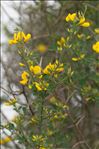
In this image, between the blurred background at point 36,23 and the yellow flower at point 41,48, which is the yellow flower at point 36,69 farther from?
the yellow flower at point 41,48

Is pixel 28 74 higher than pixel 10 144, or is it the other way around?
pixel 10 144

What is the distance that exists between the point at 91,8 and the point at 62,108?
77 cm

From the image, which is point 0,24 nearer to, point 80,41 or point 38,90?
point 80,41

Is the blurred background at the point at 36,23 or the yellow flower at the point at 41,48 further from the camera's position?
the yellow flower at the point at 41,48

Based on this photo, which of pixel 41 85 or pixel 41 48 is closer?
pixel 41 85

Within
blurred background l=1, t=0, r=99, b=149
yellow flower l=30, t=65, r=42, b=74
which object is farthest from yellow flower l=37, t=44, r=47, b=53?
yellow flower l=30, t=65, r=42, b=74

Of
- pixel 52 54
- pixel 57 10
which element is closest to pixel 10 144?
pixel 52 54

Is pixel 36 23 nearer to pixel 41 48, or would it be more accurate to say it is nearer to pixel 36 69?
pixel 41 48

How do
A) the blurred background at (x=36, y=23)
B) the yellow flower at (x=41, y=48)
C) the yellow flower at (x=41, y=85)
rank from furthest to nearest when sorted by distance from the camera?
the yellow flower at (x=41, y=48) < the blurred background at (x=36, y=23) < the yellow flower at (x=41, y=85)

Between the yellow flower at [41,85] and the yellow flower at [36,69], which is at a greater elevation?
the yellow flower at [36,69]

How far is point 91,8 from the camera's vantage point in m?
2.12

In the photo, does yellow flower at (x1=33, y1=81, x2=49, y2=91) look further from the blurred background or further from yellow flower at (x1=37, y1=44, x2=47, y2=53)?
yellow flower at (x1=37, y1=44, x2=47, y2=53)

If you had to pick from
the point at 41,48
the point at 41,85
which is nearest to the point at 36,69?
the point at 41,85

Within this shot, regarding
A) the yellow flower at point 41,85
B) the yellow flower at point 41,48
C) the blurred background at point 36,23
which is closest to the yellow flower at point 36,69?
the yellow flower at point 41,85
